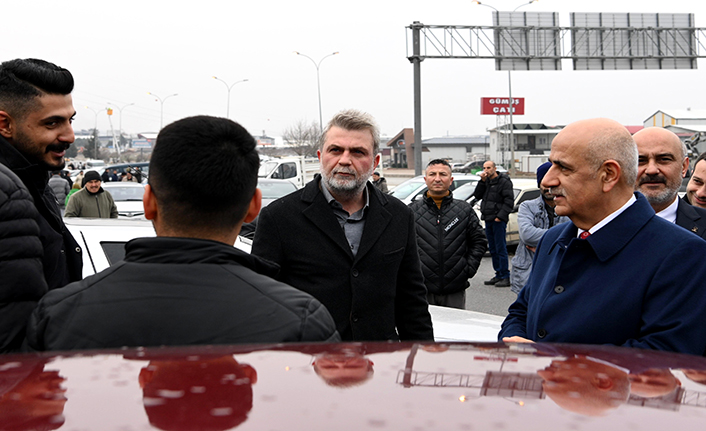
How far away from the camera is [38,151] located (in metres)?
2.44

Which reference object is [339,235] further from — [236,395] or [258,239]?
[236,395]

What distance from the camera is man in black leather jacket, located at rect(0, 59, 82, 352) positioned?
1829 millimetres

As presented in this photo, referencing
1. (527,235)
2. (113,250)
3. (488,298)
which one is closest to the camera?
(113,250)

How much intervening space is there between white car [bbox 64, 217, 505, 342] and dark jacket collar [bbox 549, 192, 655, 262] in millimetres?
1915

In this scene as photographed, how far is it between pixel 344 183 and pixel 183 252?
5.76 feet

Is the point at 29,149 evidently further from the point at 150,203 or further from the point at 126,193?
the point at 126,193

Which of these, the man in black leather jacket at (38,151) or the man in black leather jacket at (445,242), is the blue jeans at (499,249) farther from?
the man in black leather jacket at (38,151)

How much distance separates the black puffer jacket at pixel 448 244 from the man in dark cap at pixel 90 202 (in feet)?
18.8

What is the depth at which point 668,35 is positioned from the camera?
2706 centimetres

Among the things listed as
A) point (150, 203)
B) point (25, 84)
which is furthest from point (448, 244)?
point (150, 203)

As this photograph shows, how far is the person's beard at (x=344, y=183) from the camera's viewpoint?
3273mm

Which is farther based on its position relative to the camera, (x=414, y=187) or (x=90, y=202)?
(x=414, y=187)

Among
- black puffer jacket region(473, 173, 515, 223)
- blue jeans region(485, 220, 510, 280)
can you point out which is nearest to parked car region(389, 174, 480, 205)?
black puffer jacket region(473, 173, 515, 223)

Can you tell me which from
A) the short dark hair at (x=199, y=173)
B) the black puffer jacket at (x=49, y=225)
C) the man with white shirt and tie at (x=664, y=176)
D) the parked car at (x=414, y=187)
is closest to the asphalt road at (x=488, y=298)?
the man with white shirt and tie at (x=664, y=176)
